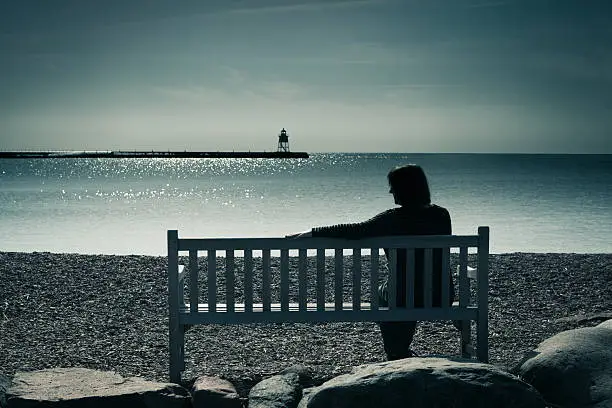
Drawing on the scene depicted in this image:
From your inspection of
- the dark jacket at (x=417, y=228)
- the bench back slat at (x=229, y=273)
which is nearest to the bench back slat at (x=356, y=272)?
the dark jacket at (x=417, y=228)

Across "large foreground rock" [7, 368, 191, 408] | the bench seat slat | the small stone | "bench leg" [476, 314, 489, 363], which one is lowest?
the small stone

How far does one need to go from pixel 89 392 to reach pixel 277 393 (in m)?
1.19

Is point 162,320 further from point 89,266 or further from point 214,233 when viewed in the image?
point 214,233

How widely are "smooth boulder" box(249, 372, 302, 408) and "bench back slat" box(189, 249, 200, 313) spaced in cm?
74

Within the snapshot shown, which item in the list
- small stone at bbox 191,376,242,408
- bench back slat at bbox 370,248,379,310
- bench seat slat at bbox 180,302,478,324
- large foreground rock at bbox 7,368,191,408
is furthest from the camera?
bench seat slat at bbox 180,302,478,324

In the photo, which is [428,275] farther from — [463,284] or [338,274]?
[338,274]

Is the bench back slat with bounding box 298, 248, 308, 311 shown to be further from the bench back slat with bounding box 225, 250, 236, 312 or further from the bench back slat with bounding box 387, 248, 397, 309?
the bench back slat with bounding box 387, 248, 397, 309

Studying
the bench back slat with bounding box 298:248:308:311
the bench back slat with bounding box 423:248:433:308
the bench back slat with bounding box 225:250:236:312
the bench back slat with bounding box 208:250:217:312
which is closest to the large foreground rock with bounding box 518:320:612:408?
the bench back slat with bounding box 423:248:433:308

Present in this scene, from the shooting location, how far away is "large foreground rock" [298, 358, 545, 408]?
417 cm

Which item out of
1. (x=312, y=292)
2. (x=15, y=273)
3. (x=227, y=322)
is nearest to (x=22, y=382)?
(x=227, y=322)

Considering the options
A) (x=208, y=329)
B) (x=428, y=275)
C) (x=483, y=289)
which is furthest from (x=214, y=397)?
(x=208, y=329)

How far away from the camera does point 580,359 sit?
4848 millimetres

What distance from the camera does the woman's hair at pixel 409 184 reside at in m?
5.35

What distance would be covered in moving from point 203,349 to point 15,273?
5.69 m
